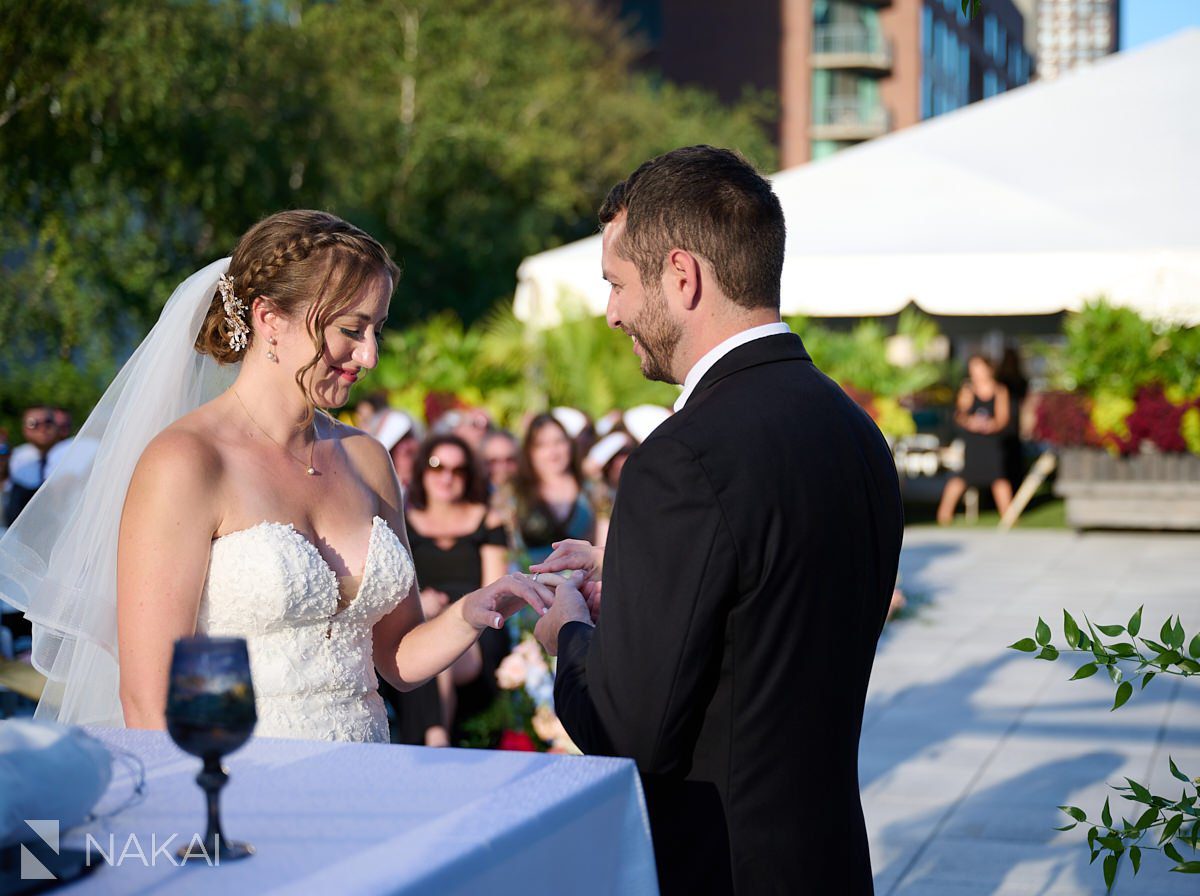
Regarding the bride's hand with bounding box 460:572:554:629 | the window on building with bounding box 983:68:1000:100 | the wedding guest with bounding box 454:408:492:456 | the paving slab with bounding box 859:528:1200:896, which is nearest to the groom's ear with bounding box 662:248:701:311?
the bride's hand with bounding box 460:572:554:629

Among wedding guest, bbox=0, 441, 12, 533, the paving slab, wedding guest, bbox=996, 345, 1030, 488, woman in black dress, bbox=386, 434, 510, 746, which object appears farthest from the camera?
wedding guest, bbox=996, 345, 1030, 488

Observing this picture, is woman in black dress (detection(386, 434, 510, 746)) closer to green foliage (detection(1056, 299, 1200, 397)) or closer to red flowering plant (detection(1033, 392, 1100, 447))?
green foliage (detection(1056, 299, 1200, 397))

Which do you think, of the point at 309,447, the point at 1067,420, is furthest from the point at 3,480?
the point at 1067,420

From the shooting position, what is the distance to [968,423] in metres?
15.5

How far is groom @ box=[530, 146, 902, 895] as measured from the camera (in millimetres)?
2107

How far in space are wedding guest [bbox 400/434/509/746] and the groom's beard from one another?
4294 millimetres

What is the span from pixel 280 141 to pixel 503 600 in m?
18.9

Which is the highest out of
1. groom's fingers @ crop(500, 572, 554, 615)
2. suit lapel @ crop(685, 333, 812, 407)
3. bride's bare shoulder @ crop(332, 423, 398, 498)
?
suit lapel @ crop(685, 333, 812, 407)

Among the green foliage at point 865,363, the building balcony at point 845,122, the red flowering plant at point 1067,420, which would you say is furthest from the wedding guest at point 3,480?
the building balcony at point 845,122

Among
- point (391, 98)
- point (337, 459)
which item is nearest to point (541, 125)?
point (391, 98)

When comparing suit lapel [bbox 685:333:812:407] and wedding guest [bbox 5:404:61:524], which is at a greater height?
suit lapel [bbox 685:333:812:407]

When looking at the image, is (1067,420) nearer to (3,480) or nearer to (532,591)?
(3,480)

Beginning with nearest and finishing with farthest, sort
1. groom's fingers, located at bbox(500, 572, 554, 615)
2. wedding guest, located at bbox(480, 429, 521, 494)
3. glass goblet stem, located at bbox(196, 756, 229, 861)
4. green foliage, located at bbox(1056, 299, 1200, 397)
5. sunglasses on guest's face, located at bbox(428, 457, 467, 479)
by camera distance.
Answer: glass goblet stem, located at bbox(196, 756, 229, 861), groom's fingers, located at bbox(500, 572, 554, 615), sunglasses on guest's face, located at bbox(428, 457, 467, 479), wedding guest, located at bbox(480, 429, 521, 494), green foliage, located at bbox(1056, 299, 1200, 397)

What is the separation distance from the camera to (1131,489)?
14.3 m
